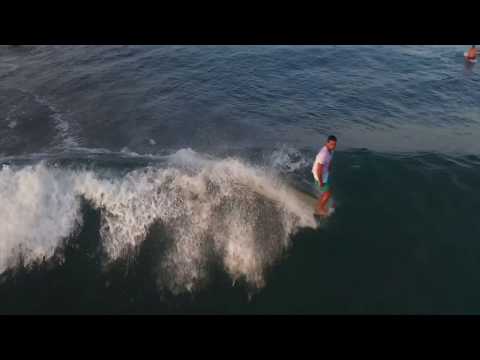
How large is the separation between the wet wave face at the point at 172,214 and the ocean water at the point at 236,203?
5 cm

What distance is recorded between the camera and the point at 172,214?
456 inches

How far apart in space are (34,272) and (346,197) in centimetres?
1182

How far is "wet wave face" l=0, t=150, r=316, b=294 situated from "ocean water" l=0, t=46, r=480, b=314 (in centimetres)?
5

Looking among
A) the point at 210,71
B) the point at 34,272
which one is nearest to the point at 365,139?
the point at 210,71

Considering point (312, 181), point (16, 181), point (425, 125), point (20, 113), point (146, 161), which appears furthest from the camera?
point (20, 113)

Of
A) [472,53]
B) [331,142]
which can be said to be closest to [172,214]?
[331,142]

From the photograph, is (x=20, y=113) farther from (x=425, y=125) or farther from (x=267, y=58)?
(x=425, y=125)

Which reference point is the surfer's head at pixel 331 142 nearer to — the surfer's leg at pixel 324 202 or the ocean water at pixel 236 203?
the surfer's leg at pixel 324 202

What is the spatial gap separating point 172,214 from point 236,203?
2.48 meters

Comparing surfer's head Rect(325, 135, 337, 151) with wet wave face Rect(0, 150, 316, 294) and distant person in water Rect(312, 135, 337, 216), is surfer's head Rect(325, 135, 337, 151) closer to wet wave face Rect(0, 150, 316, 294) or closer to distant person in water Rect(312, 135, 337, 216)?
distant person in water Rect(312, 135, 337, 216)

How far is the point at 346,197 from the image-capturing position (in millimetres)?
12586

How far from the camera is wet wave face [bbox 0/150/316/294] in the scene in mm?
10523

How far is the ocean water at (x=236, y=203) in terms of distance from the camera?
9.72 metres

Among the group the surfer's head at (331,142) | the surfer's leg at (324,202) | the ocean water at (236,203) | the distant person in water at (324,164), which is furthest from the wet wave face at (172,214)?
the surfer's head at (331,142)
